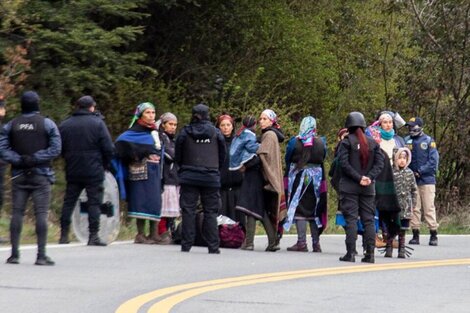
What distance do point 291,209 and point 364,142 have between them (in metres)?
2.05

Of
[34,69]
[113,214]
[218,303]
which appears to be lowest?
[218,303]

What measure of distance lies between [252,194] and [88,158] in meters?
2.42

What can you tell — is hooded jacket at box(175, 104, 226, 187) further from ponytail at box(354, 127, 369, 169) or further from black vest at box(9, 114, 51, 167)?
black vest at box(9, 114, 51, 167)

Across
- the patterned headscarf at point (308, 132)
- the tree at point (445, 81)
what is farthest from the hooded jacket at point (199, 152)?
the tree at point (445, 81)

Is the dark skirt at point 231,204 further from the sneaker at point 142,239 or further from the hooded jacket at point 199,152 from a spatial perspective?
the hooded jacket at point 199,152

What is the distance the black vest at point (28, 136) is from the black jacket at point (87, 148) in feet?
8.72

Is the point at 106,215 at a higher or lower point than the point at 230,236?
higher

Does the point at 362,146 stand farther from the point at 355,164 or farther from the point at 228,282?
the point at 228,282

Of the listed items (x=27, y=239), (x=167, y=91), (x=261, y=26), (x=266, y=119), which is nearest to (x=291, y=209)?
(x=266, y=119)

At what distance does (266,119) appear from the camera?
1755 centimetres

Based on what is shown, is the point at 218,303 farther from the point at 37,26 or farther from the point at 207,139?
the point at 37,26

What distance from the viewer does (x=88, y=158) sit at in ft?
53.9

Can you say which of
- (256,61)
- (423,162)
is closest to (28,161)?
(423,162)

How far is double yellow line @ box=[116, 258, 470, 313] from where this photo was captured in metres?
11.1
